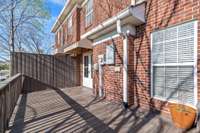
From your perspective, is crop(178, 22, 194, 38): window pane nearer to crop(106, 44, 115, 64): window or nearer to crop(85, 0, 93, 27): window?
crop(106, 44, 115, 64): window

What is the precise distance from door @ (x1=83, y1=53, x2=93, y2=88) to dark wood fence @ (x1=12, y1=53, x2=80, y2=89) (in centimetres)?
88

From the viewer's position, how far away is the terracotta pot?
359 centimetres

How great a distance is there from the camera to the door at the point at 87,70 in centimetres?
1101

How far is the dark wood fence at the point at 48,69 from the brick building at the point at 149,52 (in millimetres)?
4302

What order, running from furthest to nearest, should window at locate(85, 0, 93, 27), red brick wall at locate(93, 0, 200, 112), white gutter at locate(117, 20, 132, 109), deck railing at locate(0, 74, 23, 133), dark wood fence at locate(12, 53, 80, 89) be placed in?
dark wood fence at locate(12, 53, 80, 89)
window at locate(85, 0, 93, 27)
white gutter at locate(117, 20, 132, 109)
red brick wall at locate(93, 0, 200, 112)
deck railing at locate(0, 74, 23, 133)

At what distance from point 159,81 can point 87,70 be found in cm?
693

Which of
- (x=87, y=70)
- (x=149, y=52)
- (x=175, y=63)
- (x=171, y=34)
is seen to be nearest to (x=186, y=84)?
(x=175, y=63)

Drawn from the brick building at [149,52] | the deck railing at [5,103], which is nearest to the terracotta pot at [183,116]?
the brick building at [149,52]

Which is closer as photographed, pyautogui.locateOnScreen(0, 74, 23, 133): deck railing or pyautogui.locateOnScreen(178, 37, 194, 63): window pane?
pyautogui.locateOnScreen(0, 74, 23, 133): deck railing

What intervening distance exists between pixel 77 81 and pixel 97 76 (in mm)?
4386

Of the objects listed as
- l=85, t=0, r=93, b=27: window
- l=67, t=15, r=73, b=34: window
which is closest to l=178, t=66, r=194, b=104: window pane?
l=85, t=0, r=93, b=27: window

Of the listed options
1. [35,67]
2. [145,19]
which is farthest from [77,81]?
[145,19]

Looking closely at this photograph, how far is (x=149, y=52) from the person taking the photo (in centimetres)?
530

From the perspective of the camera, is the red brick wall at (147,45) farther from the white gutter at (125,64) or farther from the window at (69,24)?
the window at (69,24)
